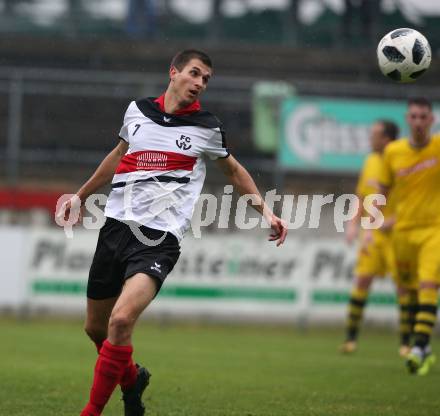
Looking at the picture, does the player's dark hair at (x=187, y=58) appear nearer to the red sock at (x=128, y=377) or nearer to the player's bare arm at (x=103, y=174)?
the player's bare arm at (x=103, y=174)

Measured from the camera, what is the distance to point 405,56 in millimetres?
8445

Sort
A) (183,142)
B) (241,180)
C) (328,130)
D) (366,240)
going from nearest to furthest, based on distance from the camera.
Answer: (183,142)
(241,180)
(366,240)
(328,130)

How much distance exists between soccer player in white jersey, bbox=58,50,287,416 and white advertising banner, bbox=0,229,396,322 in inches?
406

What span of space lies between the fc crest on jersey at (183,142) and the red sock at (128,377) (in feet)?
4.59

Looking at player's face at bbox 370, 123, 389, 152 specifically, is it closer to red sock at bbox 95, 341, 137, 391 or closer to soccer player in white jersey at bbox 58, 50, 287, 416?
soccer player in white jersey at bbox 58, 50, 287, 416

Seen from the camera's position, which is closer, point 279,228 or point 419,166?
point 279,228

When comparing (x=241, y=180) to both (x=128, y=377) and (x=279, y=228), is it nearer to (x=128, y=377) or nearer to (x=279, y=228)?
(x=279, y=228)

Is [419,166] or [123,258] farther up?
[419,166]

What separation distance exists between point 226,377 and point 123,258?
345 cm

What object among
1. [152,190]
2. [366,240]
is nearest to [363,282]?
[366,240]

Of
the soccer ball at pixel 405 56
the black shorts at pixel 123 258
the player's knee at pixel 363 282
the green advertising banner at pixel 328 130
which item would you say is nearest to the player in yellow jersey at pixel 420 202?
the player's knee at pixel 363 282

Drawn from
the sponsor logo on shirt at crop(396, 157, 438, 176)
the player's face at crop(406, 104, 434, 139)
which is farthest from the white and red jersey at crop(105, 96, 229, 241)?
the sponsor logo on shirt at crop(396, 157, 438, 176)

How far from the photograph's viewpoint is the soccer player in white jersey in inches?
251

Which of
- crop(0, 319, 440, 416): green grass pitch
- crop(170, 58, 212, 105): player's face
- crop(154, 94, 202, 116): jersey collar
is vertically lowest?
crop(0, 319, 440, 416): green grass pitch
